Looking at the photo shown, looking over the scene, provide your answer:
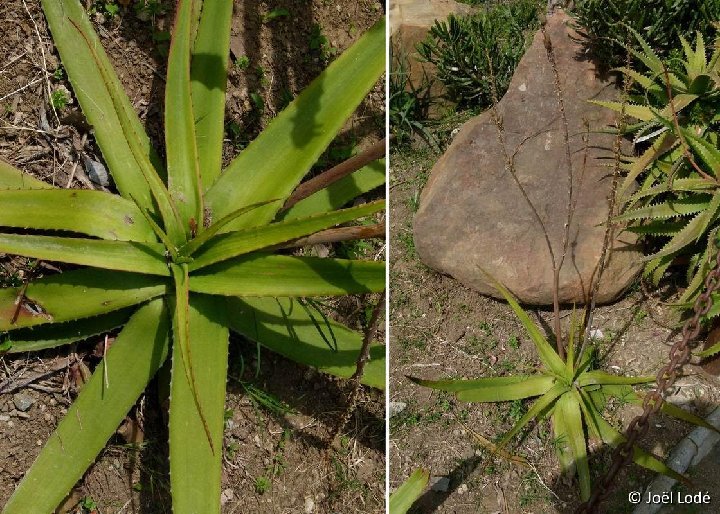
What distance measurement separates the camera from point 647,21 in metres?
3.19

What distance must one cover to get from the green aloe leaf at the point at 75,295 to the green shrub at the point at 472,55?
2.07 meters

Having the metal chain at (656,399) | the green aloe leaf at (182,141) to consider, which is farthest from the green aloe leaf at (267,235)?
the metal chain at (656,399)

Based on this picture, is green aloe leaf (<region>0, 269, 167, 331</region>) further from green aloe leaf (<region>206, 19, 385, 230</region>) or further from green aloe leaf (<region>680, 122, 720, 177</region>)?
green aloe leaf (<region>680, 122, 720, 177</region>)

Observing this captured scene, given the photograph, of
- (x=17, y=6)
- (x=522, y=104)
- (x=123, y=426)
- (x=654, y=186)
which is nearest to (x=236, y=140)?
(x=17, y=6)

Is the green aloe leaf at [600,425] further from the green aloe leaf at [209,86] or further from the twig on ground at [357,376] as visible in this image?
the green aloe leaf at [209,86]

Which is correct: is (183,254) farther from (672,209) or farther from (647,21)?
(647,21)

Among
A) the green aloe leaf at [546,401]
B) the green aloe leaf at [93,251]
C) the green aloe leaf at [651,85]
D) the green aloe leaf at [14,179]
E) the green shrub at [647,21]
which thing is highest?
the green shrub at [647,21]

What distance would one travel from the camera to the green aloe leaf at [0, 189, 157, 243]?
1859 millimetres

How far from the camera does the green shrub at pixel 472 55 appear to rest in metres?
3.54

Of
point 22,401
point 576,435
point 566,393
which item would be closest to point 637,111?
point 566,393

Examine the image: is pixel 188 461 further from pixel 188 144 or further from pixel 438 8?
pixel 438 8

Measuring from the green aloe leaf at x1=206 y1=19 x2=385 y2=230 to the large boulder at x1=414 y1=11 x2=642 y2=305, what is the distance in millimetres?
1089

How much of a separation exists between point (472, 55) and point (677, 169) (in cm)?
118

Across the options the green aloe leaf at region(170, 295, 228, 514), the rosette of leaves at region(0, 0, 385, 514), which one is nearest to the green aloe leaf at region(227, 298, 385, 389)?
the rosette of leaves at region(0, 0, 385, 514)
